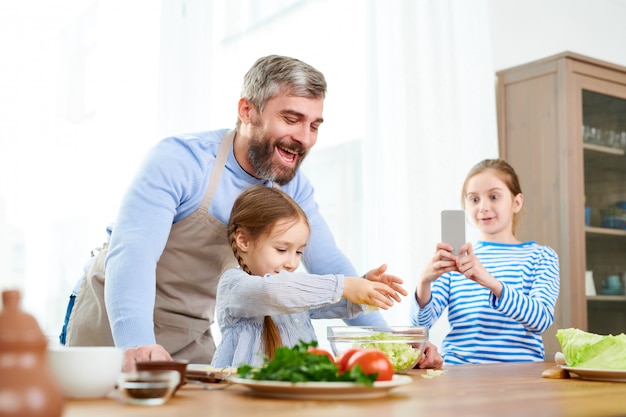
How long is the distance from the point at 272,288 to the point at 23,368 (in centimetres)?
93

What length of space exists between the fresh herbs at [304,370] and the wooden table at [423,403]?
3cm

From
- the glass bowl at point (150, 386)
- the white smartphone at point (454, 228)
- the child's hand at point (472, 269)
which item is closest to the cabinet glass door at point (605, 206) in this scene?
the child's hand at point (472, 269)

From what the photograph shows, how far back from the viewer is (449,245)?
7.04 feet

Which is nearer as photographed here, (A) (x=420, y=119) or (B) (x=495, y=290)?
(B) (x=495, y=290)

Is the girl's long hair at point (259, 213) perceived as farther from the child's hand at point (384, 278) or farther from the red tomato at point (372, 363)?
the red tomato at point (372, 363)

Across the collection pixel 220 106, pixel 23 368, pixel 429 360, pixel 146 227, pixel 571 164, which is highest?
pixel 220 106

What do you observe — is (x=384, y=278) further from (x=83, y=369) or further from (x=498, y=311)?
(x=83, y=369)

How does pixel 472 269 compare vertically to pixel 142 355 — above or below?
above

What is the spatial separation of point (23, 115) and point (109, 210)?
0.47m

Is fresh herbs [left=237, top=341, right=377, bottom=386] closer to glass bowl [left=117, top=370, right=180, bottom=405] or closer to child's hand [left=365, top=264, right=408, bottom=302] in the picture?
glass bowl [left=117, top=370, right=180, bottom=405]

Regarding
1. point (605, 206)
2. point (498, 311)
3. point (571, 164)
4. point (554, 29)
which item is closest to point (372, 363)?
point (498, 311)

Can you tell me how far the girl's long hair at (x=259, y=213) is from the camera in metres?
1.93

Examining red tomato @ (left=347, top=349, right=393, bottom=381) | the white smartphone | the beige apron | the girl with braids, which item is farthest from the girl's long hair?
red tomato @ (left=347, top=349, right=393, bottom=381)

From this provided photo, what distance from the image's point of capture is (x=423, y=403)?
1.06 meters
